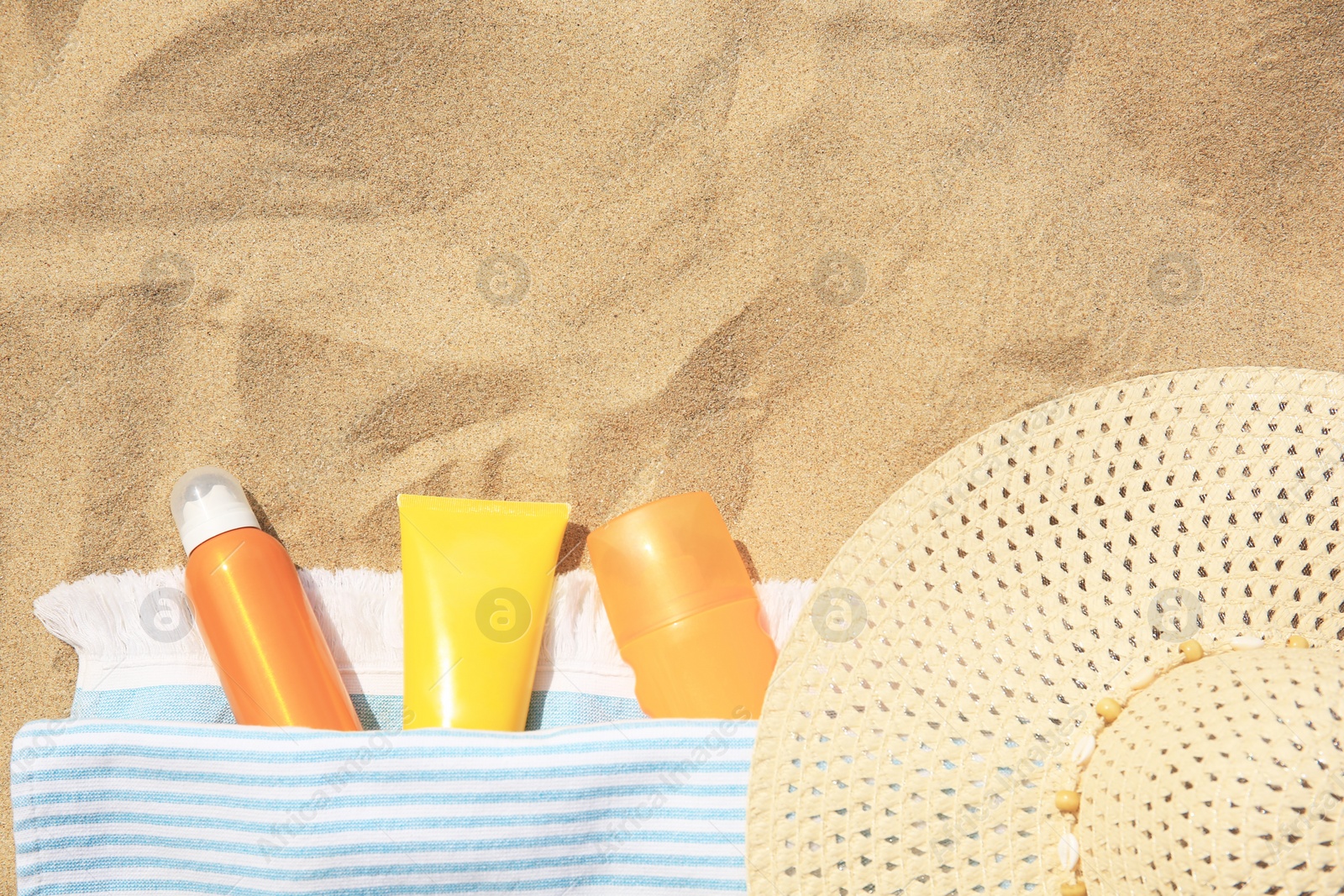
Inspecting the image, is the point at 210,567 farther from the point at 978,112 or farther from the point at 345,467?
the point at 978,112

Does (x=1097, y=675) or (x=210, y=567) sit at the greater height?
(x=210, y=567)

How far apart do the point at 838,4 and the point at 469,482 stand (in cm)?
67

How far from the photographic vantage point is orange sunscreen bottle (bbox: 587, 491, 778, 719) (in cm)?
77

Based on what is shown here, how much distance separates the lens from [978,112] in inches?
37.0

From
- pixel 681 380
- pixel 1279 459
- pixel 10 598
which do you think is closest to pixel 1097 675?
pixel 1279 459

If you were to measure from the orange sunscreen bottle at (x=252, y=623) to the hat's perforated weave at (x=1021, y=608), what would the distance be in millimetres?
437

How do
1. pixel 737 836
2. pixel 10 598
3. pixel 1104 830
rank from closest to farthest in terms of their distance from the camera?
1. pixel 1104 830
2. pixel 737 836
3. pixel 10 598

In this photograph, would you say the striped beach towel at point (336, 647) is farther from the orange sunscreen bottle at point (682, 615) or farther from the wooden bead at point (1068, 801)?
the wooden bead at point (1068, 801)

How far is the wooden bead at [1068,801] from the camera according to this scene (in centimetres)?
58

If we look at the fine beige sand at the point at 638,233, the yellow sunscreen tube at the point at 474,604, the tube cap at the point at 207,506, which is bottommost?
the yellow sunscreen tube at the point at 474,604

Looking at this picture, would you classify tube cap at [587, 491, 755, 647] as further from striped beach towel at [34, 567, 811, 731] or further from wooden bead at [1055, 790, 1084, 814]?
wooden bead at [1055, 790, 1084, 814]

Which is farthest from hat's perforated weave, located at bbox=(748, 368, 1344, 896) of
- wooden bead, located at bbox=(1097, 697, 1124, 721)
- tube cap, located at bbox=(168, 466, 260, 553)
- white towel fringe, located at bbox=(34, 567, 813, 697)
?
tube cap, located at bbox=(168, 466, 260, 553)

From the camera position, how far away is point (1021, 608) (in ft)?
2.11

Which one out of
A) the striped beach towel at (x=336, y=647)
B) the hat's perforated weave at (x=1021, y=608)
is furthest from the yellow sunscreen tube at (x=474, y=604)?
the hat's perforated weave at (x=1021, y=608)
